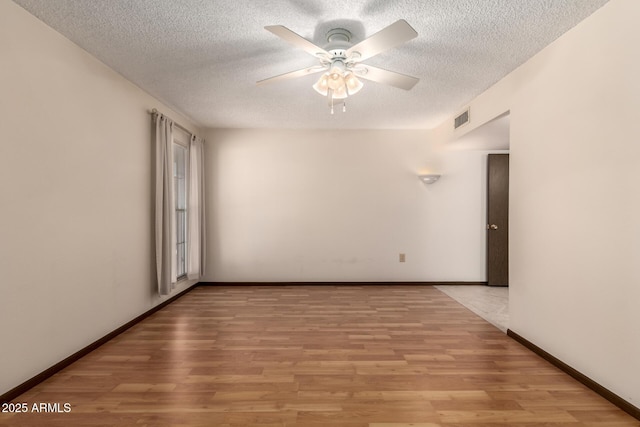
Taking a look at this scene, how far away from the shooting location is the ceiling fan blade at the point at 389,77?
2.44 metres

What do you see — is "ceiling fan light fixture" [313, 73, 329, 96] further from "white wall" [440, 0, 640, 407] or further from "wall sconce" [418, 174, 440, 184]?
"wall sconce" [418, 174, 440, 184]

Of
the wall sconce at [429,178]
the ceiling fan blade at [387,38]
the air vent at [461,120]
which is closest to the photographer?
the ceiling fan blade at [387,38]

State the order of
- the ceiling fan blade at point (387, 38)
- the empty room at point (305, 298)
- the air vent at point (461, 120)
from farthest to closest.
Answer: the air vent at point (461, 120) → the empty room at point (305, 298) → the ceiling fan blade at point (387, 38)

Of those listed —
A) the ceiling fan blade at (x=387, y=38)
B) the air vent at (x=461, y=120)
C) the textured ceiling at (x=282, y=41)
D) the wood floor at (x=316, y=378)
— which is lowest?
the wood floor at (x=316, y=378)

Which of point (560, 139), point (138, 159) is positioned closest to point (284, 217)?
point (138, 159)

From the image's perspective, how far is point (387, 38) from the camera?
78.3 inches

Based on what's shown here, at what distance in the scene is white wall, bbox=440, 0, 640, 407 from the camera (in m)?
1.95

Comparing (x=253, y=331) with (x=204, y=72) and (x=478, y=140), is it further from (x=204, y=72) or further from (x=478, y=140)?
(x=478, y=140)

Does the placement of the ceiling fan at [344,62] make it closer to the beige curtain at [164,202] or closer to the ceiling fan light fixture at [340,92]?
the ceiling fan light fixture at [340,92]

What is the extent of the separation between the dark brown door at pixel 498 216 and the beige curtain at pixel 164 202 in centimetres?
462

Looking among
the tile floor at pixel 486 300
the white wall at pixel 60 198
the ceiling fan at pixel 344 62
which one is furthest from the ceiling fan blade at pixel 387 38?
the tile floor at pixel 486 300

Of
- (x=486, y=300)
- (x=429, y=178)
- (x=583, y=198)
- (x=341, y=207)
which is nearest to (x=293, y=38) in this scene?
(x=583, y=198)

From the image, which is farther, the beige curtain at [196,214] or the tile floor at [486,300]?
the beige curtain at [196,214]

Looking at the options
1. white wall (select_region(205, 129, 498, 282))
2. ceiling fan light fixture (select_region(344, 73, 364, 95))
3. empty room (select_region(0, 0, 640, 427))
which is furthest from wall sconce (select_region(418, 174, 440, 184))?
ceiling fan light fixture (select_region(344, 73, 364, 95))
